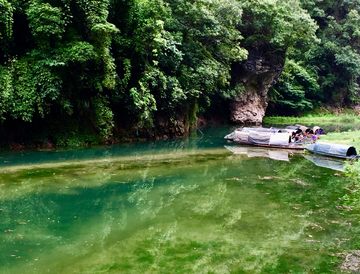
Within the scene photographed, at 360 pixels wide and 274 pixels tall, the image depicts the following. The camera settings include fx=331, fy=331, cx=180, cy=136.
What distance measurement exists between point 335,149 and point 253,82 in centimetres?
1944

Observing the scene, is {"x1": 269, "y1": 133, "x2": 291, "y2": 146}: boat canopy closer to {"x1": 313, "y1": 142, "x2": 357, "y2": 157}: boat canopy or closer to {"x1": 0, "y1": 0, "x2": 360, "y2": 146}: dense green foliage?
{"x1": 313, "y1": 142, "x2": 357, "y2": 157}: boat canopy

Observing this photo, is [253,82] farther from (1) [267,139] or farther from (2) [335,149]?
(2) [335,149]

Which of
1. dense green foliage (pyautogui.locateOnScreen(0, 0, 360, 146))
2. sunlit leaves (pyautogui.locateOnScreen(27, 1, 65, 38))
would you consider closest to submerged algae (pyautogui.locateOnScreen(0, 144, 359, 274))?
dense green foliage (pyautogui.locateOnScreen(0, 0, 360, 146))

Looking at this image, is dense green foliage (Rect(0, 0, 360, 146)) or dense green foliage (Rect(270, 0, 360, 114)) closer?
dense green foliage (Rect(0, 0, 360, 146))

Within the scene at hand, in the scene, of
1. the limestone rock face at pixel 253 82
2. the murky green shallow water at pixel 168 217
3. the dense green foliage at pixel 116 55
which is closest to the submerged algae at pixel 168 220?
the murky green shallow water at pixel 168 217

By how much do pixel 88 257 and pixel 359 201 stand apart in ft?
25.1

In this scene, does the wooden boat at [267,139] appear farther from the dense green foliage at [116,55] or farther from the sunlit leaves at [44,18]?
the sunlit leaves at [44,18]

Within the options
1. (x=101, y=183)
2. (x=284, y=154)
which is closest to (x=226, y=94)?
(x=284, y=154)

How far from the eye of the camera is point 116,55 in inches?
749

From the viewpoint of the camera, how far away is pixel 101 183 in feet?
36.2

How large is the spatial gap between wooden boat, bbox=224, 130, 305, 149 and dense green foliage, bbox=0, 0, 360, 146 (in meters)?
4.27

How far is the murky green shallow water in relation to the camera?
5.87m

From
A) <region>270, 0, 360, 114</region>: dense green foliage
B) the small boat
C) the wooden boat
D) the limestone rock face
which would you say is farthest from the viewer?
<region>270, 0, 360, 114</region>: dense green foliage

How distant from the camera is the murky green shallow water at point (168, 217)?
5871 millimetres
